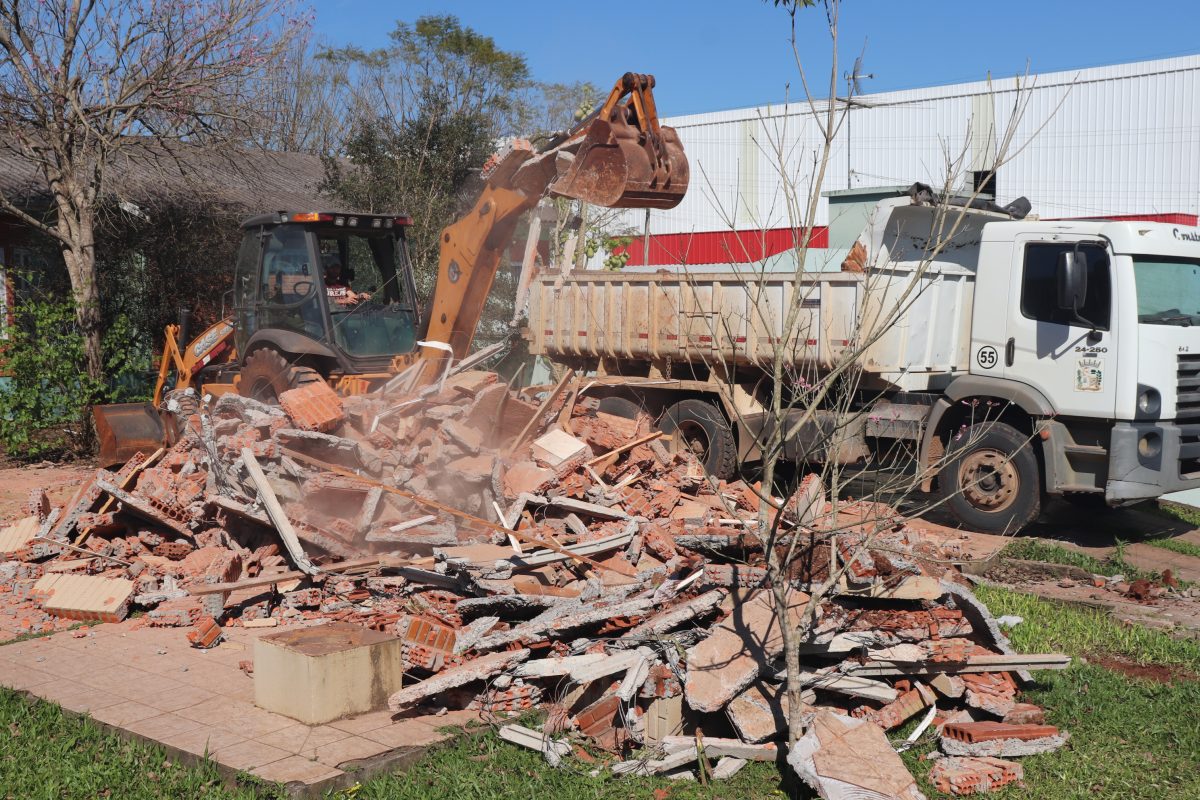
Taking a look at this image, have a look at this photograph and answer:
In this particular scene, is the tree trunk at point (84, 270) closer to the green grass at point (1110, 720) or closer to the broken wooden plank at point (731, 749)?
the broken wooden plank at point (731, 749)

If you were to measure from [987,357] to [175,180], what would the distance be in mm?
14889

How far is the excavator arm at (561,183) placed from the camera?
8930 millimetres

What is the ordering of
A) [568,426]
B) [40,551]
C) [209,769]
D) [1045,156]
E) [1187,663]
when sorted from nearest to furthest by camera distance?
[209,769] → [1187,663] → [40,551] → [568,426] → [1045,156]

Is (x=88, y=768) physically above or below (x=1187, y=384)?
below

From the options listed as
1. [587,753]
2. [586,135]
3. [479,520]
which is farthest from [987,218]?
[587,753]

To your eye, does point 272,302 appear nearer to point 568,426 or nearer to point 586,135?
point 568,426

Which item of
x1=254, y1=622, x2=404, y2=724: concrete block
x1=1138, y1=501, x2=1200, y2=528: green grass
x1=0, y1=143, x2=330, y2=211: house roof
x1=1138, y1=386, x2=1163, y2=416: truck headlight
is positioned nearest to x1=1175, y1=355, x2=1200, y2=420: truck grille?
x1=1138, y1=386, x2=1163, y2=416: truck headlight

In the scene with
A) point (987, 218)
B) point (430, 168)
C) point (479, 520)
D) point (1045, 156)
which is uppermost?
point (1045, 156)

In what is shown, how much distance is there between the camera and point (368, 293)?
11.7m

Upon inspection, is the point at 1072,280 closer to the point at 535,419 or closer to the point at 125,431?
the point at 535,419

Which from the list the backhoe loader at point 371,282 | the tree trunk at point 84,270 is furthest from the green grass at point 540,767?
the tree trunk at point 84,270

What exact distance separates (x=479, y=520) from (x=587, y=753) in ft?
10.1

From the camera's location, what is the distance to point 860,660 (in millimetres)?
5922

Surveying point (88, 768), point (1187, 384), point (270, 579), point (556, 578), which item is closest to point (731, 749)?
point (556, 578)
